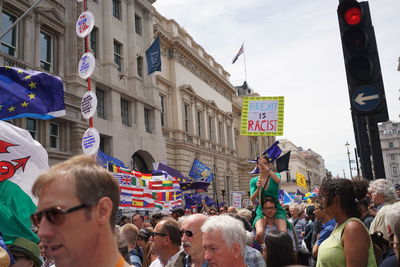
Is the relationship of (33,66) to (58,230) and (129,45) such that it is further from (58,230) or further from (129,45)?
(58,230)

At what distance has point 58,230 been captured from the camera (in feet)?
5.48

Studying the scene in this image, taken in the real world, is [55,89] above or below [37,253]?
above

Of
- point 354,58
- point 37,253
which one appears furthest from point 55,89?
point 354,58

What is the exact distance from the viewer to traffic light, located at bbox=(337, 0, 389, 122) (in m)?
4.12

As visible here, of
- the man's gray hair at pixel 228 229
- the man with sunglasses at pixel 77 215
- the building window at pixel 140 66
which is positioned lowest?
the man's gray hair at pixel 228 229

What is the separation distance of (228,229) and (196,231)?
2.45 ft

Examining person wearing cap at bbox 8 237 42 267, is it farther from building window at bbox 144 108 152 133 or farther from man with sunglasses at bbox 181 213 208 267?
building window at bbox 144 108 152 133

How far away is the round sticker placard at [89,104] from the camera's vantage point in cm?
1146

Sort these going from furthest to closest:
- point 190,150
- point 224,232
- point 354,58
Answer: point 190,150
point 354,58
point 224,232

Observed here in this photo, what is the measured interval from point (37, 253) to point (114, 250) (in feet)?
7.30

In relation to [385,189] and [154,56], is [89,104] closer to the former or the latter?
[385,189]

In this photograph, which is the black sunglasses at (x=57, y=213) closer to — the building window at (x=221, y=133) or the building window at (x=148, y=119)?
the building window at (x=148, y=119)

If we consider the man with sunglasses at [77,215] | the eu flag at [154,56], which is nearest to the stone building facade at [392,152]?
the eu flag at [154,56]

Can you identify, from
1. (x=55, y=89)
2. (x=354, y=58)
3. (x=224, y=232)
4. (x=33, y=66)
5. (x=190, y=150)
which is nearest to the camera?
(x=224, y=232)
